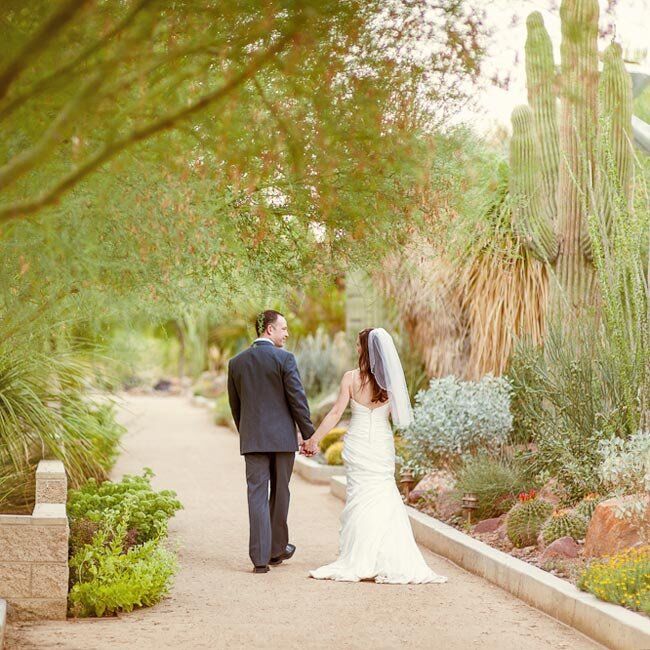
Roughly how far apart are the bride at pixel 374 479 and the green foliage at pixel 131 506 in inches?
47.7

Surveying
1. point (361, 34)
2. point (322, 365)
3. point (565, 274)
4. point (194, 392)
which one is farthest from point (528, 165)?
point (194, 392)

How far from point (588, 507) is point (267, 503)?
2.48 m

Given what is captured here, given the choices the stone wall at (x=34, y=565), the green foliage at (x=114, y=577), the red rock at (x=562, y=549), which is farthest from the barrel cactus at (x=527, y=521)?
the stone wall at (x=34, y=565)

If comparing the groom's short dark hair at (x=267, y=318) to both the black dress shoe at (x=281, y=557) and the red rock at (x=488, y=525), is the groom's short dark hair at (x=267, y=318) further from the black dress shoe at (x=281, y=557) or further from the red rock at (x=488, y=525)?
the red rock at (x=488, y=525)

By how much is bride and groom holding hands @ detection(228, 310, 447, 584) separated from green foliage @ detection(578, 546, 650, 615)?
189cm

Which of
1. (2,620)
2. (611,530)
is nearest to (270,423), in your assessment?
(611,530)

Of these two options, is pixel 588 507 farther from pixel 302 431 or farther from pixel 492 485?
pixel 302 431

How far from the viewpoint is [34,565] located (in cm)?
708

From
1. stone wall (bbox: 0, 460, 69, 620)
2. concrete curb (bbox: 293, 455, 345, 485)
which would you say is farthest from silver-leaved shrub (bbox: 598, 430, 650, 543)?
concrete curb (bbox: 293, 455, 345, 485)

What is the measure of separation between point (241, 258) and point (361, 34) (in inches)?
123

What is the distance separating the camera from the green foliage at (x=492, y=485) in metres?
10.7

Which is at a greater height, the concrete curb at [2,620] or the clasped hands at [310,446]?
the clasped hands at [310,446]

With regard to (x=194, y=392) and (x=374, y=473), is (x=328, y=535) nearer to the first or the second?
(x=374, y=473)

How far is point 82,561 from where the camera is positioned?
7457 mm
